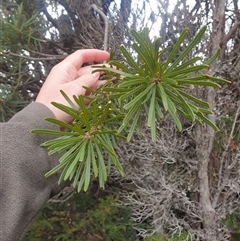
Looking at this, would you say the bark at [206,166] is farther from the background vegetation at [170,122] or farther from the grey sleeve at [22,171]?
the grey sleeve at [22,171]

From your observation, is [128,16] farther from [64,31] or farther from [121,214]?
[121,214]

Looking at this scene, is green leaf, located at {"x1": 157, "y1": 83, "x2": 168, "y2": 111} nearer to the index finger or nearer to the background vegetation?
the index finger

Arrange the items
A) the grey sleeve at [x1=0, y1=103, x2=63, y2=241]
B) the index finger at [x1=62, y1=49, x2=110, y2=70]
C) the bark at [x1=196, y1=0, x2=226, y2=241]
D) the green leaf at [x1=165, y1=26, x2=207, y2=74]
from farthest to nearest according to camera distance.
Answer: the bark at [x1=196, y1=0, x2=226, y2=241]
the index finger at [x1=62, y1=49, x2=110, y2=70]
the grey sleeve at [x1=0, y1=103, x2=63, y2=241]
the green leaf at [x1=165, y1=26, x2=207, y2=74]

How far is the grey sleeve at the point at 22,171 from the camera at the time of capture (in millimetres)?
422

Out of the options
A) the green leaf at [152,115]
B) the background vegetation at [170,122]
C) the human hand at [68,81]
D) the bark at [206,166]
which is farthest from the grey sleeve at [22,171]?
the bark at [206,166]

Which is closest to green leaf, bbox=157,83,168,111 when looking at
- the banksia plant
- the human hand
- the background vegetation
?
the banksia plant

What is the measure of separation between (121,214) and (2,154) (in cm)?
146

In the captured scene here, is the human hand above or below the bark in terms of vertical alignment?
above

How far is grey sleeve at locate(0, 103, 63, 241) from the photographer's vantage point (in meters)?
0.42

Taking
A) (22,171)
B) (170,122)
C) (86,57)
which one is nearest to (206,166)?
(170,122)

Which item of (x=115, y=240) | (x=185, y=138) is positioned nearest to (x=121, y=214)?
(x=115, y=240)

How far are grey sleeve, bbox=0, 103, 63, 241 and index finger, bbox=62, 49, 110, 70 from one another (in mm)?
117

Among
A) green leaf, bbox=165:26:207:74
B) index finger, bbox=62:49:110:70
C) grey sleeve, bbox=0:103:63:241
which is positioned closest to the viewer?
green leaf, bbox=165:26:207:74

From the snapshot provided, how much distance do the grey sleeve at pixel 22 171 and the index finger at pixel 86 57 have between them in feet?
0.38
